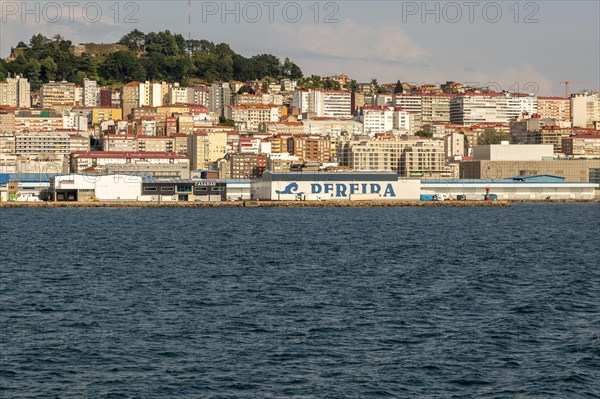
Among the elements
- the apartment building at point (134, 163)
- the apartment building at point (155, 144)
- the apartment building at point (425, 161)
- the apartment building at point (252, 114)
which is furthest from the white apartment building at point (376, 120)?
the apartment building at point (134, 163)

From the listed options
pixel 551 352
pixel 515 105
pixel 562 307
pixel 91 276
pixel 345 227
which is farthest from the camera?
pixel 515 105

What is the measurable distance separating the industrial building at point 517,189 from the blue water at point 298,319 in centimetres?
4752

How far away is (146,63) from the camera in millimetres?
161000

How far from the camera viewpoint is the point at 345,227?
51.4 meters

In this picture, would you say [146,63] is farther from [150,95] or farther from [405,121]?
[405,121]

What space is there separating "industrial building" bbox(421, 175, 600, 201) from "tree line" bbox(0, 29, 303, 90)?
79.2 metres

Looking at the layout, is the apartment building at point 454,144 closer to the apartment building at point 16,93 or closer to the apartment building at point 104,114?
the apartment building at point 104,114

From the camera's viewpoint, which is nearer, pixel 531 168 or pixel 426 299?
pixel 426 299

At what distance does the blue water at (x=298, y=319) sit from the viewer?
15903 millimetres

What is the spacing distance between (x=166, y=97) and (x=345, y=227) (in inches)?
4045

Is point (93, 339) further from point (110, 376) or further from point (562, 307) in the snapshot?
point (562, 307)

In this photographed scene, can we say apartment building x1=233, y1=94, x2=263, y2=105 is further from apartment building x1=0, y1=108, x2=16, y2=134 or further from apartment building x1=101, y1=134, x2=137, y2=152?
apartment building x1=0, y1=108, x2=16, y2=134

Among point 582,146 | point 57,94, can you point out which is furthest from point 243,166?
point 57,94

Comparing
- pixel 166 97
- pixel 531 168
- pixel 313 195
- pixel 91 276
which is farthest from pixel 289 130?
pixel 91 276
